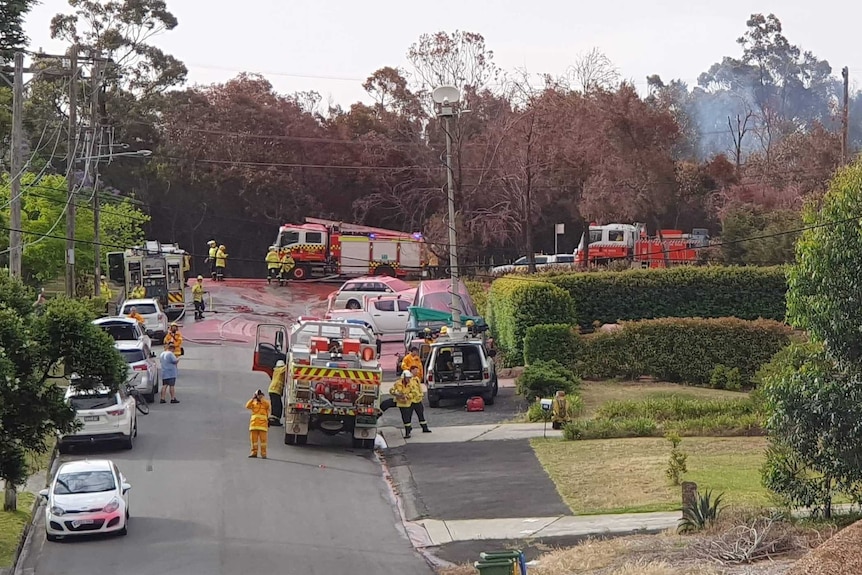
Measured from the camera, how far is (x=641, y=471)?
25.2 meters

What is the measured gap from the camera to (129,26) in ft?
250

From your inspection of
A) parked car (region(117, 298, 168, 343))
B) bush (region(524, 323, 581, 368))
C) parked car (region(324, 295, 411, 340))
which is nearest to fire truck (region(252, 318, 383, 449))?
bush (region(524, 323, 581, 368))

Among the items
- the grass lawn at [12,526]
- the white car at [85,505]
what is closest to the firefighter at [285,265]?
the grass lawn at [12,526]

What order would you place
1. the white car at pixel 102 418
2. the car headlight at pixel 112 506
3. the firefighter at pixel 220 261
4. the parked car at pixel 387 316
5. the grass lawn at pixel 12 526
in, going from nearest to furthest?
1. the grass lawn at pixel 12 526
2. the car headlight at pixel 112 506
3. the white car at pixel 102 418
4. the parked car at pixel 387 316
5. the firefighter at pixel 220 261

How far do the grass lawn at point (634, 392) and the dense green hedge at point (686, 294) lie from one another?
16.8ft

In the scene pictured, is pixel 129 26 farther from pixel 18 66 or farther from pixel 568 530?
pixel 568 530

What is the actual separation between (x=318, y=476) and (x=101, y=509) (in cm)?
595

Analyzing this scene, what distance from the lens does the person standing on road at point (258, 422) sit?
86.9ft

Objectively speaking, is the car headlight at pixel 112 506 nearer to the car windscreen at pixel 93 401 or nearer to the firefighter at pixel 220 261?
the car windscreen at pixel 93 401

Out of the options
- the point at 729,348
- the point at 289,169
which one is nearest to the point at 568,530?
the point at 729,348

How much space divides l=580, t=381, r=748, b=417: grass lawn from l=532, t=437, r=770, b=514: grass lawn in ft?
16.2

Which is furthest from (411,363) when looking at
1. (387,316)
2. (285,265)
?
(285,265)

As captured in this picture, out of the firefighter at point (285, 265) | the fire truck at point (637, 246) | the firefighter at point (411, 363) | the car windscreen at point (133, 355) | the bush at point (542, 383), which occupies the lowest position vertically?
the bush at point (542, 383)

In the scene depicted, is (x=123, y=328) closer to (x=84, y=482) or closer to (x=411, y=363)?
(x=411, y=363)
